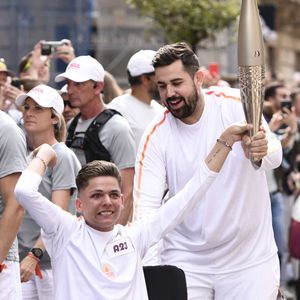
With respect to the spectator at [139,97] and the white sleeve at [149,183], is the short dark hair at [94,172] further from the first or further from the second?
the spectator at [139,97]

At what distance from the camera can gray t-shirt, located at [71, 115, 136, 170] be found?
25.1ft

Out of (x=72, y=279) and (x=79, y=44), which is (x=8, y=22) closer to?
(x=79, y=44)

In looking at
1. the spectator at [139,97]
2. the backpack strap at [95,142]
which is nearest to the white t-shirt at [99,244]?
the backpack strap at [95,142]

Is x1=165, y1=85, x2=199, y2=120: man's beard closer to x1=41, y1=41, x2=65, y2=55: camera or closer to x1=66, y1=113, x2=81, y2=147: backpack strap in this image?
x1=66, y1=113, x2=81, y2=147: backpack strap

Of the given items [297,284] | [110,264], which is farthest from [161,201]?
[297,284]

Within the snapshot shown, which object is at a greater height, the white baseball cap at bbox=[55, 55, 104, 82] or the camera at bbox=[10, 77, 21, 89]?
the white baseball cap at bbox=[55, 55, 104, 82]

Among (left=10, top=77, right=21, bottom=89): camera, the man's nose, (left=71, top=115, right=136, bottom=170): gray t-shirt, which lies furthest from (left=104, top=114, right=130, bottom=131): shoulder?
the man's nose

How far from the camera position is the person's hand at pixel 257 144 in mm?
5586

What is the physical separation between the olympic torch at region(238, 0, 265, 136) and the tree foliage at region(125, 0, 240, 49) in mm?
9412

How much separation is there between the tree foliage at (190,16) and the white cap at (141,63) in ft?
20.6

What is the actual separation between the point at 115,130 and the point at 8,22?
4623 millimetres

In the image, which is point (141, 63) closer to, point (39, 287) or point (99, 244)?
point (39, 287)

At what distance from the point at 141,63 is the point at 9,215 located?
3.08 meters

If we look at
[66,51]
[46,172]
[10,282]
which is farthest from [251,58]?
[66,51]
